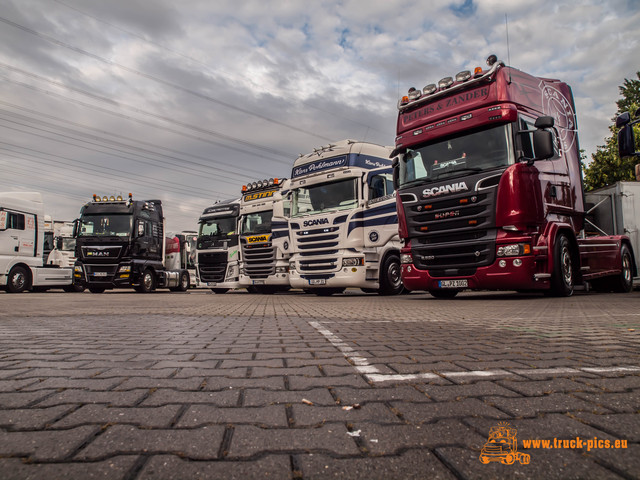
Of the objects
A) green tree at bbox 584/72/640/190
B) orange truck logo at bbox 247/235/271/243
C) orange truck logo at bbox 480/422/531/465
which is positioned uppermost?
green tree at bbox 584/72/640/190

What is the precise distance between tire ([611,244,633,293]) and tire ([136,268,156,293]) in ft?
52.3

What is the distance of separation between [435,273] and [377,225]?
2980 millimetres

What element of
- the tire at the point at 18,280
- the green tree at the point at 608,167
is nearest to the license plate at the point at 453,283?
the tire at the point at 18,280

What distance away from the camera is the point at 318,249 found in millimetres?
Result: 12383

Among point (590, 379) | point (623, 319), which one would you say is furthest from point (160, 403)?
point (623, 319)

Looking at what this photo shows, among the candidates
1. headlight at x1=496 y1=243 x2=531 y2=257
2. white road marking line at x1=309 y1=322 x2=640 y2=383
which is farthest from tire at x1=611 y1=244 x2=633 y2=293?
white road marking line at x1=309 y1=322 x2=640 y2=383

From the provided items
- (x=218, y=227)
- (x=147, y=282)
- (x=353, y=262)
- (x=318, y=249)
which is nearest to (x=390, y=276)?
(x=353, y=262)

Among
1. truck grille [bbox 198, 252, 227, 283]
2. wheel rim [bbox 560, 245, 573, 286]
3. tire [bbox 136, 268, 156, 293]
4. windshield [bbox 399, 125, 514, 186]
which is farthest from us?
tire [bbox 136, 268, 156, 293]

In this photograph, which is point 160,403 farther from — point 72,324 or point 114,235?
point 114,235

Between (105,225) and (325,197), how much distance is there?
9.50m

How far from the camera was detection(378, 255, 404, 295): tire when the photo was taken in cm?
1209

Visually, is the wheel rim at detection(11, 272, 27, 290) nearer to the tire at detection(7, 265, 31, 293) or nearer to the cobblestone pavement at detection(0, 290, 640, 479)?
the tire at detection(7, 265, 31, 293)

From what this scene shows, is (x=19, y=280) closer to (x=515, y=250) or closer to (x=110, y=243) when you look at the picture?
(x=110, y=243)

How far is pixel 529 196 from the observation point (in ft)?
25.7
